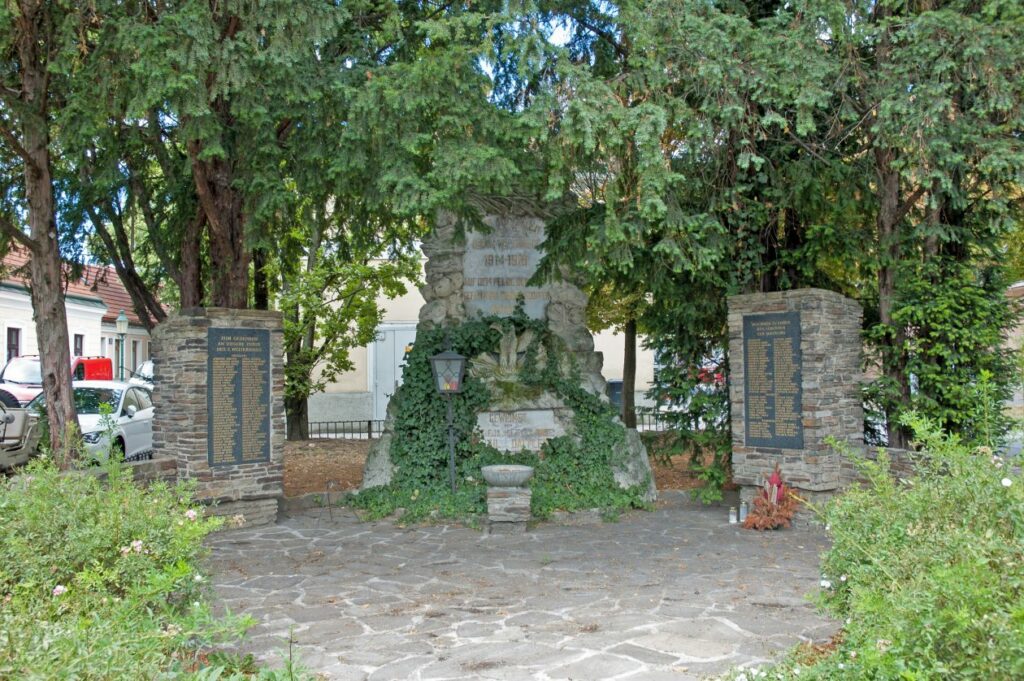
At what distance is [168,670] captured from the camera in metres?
3.78

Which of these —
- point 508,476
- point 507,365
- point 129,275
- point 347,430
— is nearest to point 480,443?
point 507,365

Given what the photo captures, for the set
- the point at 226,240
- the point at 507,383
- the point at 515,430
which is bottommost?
the point at 515,430

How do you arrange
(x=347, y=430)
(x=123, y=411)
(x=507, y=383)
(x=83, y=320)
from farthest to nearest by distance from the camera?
1. (x=83, y=320)
2. (x=347, y=430)
3. (x=123, y=411)
4. (x=507, y=383)

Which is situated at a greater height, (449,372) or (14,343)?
(14,343)

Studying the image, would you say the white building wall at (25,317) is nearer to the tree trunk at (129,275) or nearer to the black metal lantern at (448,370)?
the tree trunk at (129,275)

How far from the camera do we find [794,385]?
9.55 m

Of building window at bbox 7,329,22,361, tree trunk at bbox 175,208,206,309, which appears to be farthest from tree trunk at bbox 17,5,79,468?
building window at bbox 7,329,22,361

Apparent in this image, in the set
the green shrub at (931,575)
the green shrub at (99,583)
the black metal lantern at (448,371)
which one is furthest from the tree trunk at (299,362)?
the green shrub at (931,575)

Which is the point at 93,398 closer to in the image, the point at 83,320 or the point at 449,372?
the point at 449,372

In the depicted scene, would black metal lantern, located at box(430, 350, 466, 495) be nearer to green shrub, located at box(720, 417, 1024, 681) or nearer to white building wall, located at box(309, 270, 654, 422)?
green shrub, located at box(720, 417, 1024, 681)

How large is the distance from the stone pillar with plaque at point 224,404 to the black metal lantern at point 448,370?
180 cm

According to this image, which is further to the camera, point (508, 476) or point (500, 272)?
point (500, 272)

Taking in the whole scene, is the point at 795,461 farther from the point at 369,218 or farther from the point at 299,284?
the point at 299,284

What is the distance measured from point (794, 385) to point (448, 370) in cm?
384
